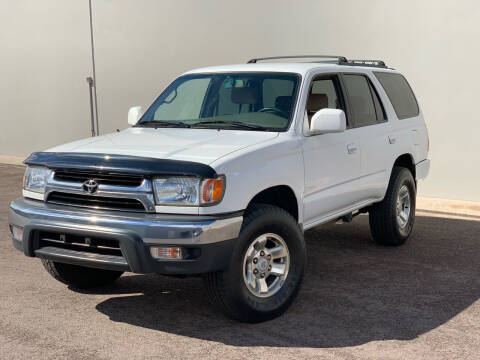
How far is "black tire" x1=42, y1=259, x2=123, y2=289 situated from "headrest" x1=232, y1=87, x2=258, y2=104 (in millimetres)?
1814

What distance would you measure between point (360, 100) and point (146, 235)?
311 cm

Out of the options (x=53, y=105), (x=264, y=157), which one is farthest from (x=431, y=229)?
(x=53, y=105)

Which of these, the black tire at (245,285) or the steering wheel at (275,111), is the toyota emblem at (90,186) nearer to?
the black tire at (245,285)

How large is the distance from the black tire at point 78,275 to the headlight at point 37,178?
771 mm

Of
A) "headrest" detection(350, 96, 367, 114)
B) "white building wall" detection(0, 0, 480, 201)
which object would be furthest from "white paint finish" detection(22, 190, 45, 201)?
"white building wall" detection(0, 0, 480, 201)

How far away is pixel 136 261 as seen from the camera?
4.66 m

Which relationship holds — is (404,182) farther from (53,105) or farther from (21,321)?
(53,105)

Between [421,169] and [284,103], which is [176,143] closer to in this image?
[284,103]

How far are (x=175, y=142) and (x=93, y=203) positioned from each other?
786mm

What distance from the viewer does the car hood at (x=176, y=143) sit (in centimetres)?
496

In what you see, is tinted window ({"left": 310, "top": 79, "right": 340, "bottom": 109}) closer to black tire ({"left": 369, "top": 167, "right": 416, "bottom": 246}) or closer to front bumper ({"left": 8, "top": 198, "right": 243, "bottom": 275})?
black tire ({"left": 369, "top": 167, "right": 416, "bottom": 246})

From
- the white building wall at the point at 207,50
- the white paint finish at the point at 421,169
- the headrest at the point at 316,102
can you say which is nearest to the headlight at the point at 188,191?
the headrest at the point at 316,102

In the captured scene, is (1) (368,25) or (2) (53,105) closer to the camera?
(1) (368,25)

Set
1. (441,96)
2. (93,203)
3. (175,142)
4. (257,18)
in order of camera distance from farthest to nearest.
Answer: (257,18), (441,96), (175,142), (93,203)
